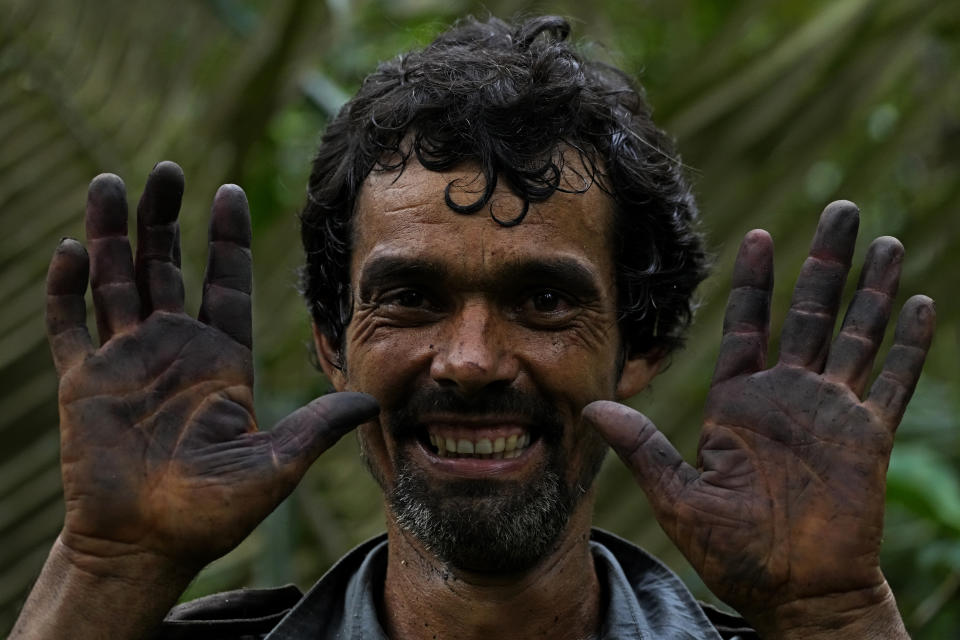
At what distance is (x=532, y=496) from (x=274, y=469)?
64cm

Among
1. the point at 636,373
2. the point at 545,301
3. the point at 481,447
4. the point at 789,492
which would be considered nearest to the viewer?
the point at 789,492

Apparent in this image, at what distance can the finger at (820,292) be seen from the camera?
109 inches

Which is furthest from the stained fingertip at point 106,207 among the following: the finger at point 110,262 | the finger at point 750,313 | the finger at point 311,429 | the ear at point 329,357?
the finger at point 750,313

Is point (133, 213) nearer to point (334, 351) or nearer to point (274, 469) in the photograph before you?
point (334, 351)

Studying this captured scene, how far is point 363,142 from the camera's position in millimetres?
3482

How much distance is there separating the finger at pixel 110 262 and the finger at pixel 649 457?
99 cm

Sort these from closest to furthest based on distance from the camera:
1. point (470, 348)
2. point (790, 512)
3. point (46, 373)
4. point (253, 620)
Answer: point (790, 512), point (470, 348), point (253, 620), point (46, 373)

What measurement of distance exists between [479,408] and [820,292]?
0.79 meters

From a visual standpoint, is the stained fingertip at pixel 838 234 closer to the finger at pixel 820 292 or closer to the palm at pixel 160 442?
the finger at pixel 820 292

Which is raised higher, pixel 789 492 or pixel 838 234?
pixel 838 234

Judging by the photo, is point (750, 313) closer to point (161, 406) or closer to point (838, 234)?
point (838, 234)

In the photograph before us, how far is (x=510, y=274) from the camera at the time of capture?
3.13 meters

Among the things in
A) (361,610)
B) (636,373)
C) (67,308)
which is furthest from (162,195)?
(636,373)

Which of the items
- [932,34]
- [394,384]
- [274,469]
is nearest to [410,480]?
[394,384]
